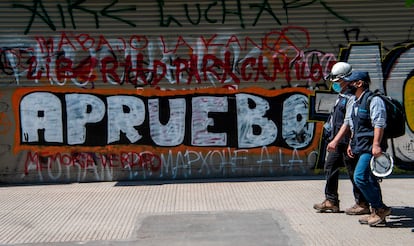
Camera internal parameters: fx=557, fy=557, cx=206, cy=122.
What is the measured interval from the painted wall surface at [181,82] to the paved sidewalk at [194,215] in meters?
0.44

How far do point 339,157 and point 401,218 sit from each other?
1072mm

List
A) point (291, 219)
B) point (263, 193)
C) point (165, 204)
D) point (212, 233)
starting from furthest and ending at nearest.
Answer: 1. point (263, 193)
2. point (165, 204)
3. point (291, 219)
4. point (212, 233)

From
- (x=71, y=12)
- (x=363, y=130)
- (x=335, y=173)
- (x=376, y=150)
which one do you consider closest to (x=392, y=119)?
(x=363, y=130)

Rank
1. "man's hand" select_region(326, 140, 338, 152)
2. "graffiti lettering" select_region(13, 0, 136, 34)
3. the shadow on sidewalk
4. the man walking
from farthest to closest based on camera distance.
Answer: "graffiti lettering" select_region(13, 0, 136, 34)
"man's hand" select_region(326, 140, 338, 152)
the shadow on sidewalk
the man walking

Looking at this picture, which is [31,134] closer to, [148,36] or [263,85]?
[148,36]

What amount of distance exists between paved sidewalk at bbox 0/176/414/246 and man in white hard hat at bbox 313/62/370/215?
0.15m

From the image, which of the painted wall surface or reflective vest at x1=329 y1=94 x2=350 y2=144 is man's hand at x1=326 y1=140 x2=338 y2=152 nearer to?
reflective vest at x1=329 y1=94 x2=350 y2=144

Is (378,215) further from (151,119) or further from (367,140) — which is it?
(151,119)

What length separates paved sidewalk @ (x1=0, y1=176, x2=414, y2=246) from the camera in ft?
20.7

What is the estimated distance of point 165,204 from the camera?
8094 millimetres

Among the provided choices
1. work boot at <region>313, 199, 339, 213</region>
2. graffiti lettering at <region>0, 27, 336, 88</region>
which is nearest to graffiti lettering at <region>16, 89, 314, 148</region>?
graffiti lettering at <region>0, 27, 336, 88</region>

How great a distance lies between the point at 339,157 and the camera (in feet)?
23.8

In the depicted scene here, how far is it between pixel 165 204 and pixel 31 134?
10.4 feet

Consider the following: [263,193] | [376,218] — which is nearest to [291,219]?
[376,218]
